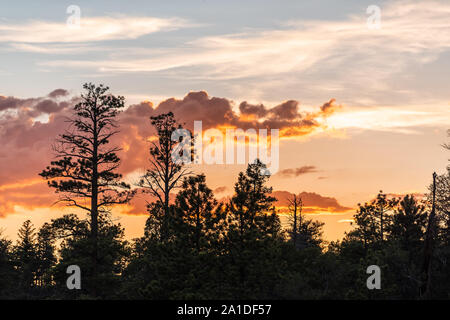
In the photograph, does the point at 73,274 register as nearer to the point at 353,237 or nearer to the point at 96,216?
the point at 96,216

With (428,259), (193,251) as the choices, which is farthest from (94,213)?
(428,259)

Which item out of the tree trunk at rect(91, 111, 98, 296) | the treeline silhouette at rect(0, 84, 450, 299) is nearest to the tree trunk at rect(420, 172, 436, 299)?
the treeline silhouette at rect(0, 84, 450, 299)

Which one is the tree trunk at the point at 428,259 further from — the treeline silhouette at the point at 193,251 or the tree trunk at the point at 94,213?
the tree trunk at the point at 94,213

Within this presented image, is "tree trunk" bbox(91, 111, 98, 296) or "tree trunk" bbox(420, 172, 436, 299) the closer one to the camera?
"tree trunk" bbox(91, 111, 98, 296)

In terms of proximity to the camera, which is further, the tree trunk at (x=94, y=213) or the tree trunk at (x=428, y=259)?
the tree trunk at (x=428, y=259)

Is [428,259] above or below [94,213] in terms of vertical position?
below

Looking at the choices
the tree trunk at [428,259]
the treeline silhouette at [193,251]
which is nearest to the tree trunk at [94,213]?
the treeline silhouette at [193,251]

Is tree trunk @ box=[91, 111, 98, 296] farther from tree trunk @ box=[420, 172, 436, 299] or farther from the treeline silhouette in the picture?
tree trunk @ box=[420, 172, 436, 299]

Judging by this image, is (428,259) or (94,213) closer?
(94,213)

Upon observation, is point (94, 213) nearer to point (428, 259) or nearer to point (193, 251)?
point (193, 251)

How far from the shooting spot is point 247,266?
47.0 m
